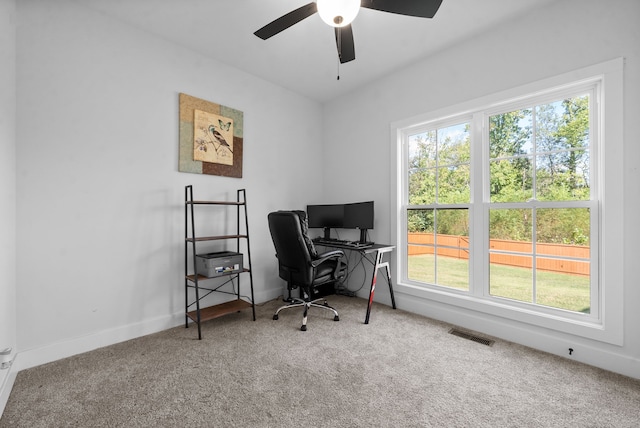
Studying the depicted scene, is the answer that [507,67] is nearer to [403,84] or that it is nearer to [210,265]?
[403,84]

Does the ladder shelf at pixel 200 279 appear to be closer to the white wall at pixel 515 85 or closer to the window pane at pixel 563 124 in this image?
the white wall at pixel 515 85

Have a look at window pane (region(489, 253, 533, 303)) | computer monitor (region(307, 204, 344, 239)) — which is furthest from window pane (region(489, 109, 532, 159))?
computer monitor (region(307, 204, 344, 239))

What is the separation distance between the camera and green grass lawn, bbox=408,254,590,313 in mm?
2213

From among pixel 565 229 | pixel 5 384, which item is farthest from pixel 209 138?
pixel 565 229

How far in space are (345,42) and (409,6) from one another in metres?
0.47

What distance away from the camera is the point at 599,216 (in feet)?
6.75

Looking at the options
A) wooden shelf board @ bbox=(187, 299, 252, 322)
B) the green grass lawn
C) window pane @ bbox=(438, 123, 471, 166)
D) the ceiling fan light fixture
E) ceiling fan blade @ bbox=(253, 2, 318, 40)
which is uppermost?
ceiling fan blade @ bbox=(253, 2, 318, 40)

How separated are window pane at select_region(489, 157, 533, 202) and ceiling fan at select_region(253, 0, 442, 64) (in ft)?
5.20

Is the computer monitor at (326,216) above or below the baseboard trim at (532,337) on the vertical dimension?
above

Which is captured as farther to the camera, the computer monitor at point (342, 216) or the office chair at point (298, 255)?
→ the computer monitor at point (342, 216)

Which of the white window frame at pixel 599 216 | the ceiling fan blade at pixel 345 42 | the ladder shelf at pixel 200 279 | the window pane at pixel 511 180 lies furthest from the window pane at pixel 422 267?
the ceiling fan blade at pixel 345 42

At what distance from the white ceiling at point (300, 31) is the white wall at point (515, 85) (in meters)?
0.16

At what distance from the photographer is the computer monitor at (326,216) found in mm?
3615

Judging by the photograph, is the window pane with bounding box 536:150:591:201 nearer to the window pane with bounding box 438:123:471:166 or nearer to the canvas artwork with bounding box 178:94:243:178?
the window pane with bounding box 438:123:471:166
